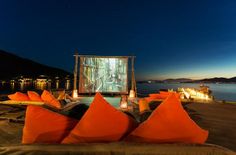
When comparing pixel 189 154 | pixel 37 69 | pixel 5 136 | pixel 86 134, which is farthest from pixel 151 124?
pixel 37 69

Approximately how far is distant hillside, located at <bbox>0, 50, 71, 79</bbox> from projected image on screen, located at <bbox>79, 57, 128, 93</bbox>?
130375mm

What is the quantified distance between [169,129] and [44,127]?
1.02 m

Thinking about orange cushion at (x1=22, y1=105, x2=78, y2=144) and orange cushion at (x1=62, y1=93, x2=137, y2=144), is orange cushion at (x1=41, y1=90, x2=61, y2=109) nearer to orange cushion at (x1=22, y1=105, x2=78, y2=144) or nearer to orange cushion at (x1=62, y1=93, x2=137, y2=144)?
orange cushion at (x1=22, y1=105, x2=78, y2=144)

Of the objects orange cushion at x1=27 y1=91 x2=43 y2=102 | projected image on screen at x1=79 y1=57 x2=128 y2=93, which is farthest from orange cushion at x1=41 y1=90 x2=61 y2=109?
projected image on screen at x1=79 y1=57 x2=128 y2=93

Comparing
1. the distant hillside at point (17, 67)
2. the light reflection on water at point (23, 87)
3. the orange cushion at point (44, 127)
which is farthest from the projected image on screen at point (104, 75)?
the distant hillside at point (17, 67)

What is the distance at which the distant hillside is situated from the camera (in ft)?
410

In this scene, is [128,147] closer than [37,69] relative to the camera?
Yes

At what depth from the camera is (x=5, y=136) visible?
3.66 m

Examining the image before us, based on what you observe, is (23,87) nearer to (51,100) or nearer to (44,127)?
(51,100)

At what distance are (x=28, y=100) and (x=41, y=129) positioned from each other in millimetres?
6319

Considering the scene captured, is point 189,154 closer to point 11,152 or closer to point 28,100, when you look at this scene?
point 11,152

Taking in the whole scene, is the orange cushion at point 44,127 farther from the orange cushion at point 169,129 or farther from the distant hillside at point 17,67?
the distant hillside at point 17,67

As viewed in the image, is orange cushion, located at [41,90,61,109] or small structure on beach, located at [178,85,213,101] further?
small structure on beach, located at [178,85,213,101]

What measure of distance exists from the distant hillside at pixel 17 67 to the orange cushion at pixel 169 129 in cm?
14005
